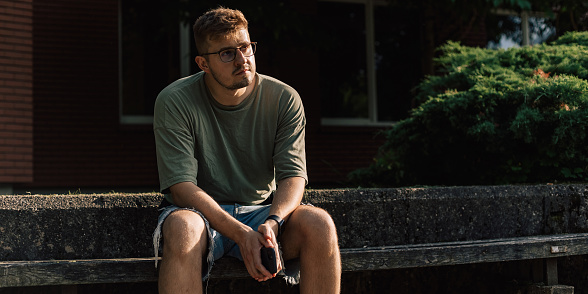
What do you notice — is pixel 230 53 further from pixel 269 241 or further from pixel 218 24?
pixel 269 241

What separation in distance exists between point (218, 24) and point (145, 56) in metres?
6.47

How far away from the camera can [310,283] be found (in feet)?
9.41

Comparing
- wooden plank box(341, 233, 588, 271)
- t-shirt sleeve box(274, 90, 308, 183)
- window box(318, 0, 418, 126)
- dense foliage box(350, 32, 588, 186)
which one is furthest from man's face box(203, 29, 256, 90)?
window box(318, 0, 418, 126)

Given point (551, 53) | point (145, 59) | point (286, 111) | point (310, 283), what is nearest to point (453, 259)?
point (310, 283)

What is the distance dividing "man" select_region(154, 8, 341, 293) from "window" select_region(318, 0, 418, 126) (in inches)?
269

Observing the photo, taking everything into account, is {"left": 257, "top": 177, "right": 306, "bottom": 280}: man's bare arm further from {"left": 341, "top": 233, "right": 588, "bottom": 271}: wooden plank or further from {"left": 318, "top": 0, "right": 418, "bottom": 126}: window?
{"left": 318, "top": 0, "right": 418, "bottom": 126}: window

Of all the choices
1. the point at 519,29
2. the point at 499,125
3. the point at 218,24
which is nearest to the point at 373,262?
the point at 218,24

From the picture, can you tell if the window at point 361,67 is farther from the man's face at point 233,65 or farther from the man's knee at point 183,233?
the man's knee at point 183,233

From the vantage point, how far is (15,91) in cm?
736

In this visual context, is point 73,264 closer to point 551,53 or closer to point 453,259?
point 453,259

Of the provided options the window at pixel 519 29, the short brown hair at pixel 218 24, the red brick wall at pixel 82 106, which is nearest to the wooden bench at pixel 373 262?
the short brown hair at pixel 218 24

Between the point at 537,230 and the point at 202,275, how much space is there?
7.64 ft

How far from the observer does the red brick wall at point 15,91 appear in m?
7.29

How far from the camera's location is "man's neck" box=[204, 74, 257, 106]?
323 cm
